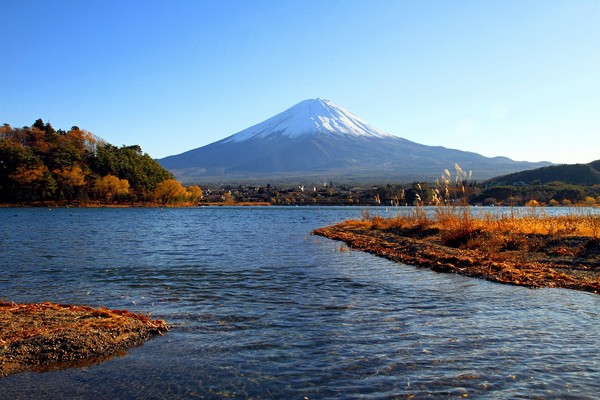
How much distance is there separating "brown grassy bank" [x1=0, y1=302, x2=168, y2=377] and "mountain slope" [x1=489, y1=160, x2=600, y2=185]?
107481 mm

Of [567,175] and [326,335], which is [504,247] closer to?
[326,335]

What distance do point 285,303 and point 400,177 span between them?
6503 inches

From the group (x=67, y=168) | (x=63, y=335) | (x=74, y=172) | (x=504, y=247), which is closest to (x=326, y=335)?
(x=63, y=335)

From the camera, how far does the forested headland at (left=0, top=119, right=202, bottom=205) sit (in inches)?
2837

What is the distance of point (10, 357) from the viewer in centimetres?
505

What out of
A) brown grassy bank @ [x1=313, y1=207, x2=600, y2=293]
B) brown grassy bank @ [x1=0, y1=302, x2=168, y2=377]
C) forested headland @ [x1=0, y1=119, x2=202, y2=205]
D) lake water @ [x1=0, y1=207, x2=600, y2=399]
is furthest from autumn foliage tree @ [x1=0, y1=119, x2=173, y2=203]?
brown grassy bank @ [x1=0, y1=302, x2=168, y2=377]

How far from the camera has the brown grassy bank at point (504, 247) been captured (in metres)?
10.7

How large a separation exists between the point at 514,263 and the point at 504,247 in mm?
3319

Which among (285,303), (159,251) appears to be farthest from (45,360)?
(159,251)

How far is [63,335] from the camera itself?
5629 millimetres

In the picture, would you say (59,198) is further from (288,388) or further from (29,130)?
(288,388)

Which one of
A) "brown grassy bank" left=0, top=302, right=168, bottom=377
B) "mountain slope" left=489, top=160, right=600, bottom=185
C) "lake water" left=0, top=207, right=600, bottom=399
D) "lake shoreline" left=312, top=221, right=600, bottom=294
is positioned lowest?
"lake shoreline" left=312, top=221, right=600, bottom=294

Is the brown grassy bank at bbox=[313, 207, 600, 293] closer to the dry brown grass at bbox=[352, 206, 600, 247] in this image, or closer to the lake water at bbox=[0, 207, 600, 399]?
the dry brown grass at bbox=[352, 206, 600, 247]

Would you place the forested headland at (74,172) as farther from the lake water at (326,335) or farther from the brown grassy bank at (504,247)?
the lake water at (326,335)
